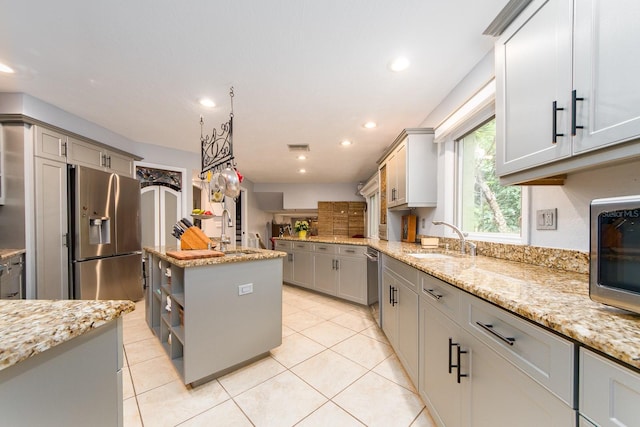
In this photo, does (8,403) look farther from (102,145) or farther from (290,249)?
(290,249)

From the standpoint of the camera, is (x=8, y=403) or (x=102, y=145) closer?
(x=8, y=403)

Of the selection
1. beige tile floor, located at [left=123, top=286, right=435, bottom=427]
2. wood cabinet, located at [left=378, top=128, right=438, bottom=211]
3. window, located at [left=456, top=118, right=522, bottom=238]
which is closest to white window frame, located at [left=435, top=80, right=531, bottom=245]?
window, located at [left=456, top=118, right=522, bottom=238]

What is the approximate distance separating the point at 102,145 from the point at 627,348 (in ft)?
13.7

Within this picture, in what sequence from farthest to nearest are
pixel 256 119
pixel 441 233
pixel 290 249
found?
pixel 290 249
pixel 256 119
pixel 441 233

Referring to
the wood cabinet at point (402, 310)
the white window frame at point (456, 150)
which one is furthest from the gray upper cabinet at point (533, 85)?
the wood cabinet at point (402, 310)

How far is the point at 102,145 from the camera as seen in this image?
2.92 meters

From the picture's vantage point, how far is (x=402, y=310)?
1808mm

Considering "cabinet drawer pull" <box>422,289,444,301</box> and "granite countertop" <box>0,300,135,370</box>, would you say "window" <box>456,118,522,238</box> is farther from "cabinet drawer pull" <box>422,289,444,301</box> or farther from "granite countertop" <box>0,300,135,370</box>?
"granite countertop" <box>0,300,135,370</box>

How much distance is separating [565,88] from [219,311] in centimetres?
220

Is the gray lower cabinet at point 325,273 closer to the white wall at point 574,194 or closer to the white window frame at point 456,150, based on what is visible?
the white window frame at point 456,150

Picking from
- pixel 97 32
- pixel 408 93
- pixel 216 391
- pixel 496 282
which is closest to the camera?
pixel 496 282

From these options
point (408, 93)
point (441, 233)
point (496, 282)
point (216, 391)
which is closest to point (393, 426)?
point (496, 282)

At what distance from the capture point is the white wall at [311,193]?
6816mm

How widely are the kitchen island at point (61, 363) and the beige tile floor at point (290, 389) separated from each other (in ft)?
3.05
